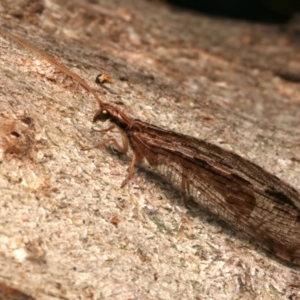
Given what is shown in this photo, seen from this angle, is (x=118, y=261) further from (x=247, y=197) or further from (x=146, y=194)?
(x=247, y=197)

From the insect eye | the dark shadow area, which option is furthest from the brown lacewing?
the dark shadow area

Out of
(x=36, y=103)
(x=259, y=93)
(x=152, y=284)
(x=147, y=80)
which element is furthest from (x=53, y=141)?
(x=259, y=93)

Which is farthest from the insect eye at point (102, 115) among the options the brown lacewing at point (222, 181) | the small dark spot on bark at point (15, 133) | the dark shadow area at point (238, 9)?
the dark shadow area at point (238, 9)

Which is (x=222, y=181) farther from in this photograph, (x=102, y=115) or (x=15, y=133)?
(x=15, y=133)

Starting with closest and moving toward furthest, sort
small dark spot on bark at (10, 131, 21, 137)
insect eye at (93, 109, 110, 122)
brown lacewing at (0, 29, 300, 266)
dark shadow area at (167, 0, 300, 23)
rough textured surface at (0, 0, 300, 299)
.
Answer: rough textured surface at (0, 0, 300, 299) < small dark spot on bark at (10, 131, 21, 137) < brown lacewing at (0, 29, 300, 266) < insect eye at (93, 109, 110, 122) < dark shadow area at (167, 0, 300, 23)

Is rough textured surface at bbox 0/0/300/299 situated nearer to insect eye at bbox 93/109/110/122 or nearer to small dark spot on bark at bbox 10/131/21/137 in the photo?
small dark spot on bark at bbox 10/131/21/137

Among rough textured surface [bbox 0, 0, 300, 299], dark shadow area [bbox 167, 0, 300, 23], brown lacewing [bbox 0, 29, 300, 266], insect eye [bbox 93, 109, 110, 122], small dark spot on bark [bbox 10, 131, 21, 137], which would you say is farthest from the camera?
dark shadow area [bbox 167, 0, 300, 23]

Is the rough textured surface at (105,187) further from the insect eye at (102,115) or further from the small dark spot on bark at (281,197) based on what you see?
the small dark spot on bark at (281,197)
